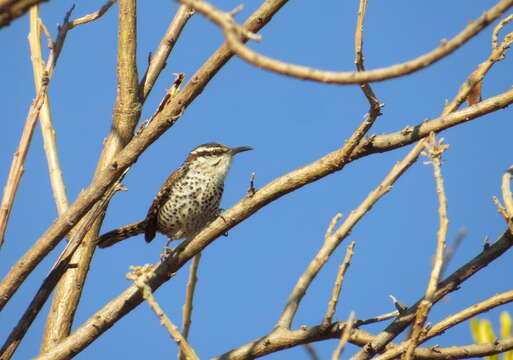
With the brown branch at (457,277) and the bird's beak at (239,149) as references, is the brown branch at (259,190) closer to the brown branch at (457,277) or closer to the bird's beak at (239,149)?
the brown branch at (457,277)

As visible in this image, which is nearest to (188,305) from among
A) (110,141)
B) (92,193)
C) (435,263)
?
(92,193)

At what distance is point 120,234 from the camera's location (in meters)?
6.09

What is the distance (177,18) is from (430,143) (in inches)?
78.7

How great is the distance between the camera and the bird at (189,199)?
592 cm

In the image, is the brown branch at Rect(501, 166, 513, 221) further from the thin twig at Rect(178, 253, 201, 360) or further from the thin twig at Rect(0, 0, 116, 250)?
the thin twig at Rect(0, 0, 116, 250)

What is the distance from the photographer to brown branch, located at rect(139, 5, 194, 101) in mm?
4436

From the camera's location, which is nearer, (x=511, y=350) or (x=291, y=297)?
(x=511, y=350)

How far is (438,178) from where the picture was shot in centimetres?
266

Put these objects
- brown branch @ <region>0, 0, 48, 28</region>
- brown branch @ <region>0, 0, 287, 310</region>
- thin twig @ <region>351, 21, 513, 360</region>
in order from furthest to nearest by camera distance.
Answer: brown branch @ <region>0, 0, 287, 310</region> → thin twig @ <region>351, 21, 513, 360</region> → brown branch @ <region>0, 0, 48, 28</region>

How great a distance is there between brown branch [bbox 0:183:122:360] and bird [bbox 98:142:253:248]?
1.85 m

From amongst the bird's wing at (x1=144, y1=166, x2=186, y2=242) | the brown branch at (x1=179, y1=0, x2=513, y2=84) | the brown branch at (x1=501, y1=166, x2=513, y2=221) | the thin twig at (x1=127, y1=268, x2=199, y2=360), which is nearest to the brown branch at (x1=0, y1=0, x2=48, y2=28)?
the brown branch at (x1=179, y1=0, x2=513, y2=84)

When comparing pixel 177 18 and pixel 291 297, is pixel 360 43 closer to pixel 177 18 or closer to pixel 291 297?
pixel 291 297

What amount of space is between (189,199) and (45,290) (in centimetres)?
232

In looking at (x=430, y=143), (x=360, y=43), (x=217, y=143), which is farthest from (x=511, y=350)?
(x=217, y=143)
